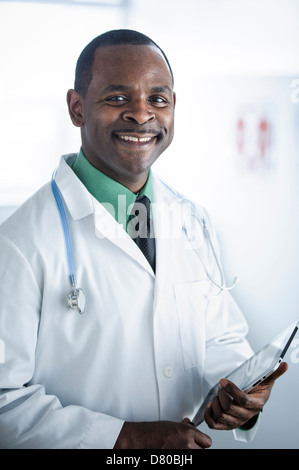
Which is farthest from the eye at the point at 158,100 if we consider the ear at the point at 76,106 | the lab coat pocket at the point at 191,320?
the lab coat pocket at the point at 191,320

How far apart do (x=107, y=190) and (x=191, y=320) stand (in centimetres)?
32

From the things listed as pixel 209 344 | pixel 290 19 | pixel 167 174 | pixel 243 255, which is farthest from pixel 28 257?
pixel 290 19

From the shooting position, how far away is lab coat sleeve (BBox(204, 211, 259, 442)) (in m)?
0.93

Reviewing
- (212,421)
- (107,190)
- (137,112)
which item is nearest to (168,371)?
(212,421)

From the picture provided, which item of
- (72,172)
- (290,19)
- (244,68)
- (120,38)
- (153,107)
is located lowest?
(72,172)

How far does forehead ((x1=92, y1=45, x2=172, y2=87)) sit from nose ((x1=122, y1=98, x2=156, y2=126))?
4 centimetres

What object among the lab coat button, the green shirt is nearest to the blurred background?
the green shirt

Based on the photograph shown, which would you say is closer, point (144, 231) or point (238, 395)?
point (238, 395)

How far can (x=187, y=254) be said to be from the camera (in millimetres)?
947

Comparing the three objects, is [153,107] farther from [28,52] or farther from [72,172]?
[28,52]

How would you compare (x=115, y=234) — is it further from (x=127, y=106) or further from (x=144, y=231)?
(x=127, y=106)

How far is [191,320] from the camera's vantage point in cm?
89

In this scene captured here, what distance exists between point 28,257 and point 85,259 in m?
0.10

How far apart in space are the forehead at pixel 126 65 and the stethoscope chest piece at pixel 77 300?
0.38m
